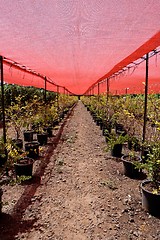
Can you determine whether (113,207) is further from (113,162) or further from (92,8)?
(92,8)

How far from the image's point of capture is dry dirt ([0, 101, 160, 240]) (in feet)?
7.77

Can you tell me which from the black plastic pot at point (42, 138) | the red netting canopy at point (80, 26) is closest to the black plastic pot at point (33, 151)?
the black plastic pot at point (42, 138)

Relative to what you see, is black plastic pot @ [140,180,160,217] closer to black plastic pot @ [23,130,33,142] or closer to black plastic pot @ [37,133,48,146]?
black plastic pot @ [37,133,48,146]

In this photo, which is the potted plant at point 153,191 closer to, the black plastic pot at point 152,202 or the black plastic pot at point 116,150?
the black plastic pot at point 152,202

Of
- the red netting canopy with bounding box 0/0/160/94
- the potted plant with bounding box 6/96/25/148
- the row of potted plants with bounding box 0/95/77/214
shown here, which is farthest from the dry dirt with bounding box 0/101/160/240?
the red netting canopy with bounding box 0/0/160/94

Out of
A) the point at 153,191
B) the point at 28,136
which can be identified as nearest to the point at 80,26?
the point at 153,191

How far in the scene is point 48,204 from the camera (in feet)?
9.64

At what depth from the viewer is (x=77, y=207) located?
2854 mm

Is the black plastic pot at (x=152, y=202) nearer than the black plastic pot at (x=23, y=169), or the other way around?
the black plastic pot at (x=152, y=202)

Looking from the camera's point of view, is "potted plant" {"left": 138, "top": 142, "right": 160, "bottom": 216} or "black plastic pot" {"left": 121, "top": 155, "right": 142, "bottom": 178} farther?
"black plastic pot" {"left": 121, "top": 155, "right": 142, "bottom": 178}

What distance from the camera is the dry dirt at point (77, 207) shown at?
2.37 metres

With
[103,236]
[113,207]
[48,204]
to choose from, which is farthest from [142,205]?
[48,204]

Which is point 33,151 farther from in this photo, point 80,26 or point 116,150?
point 80,26

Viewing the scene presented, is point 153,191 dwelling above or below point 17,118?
below
